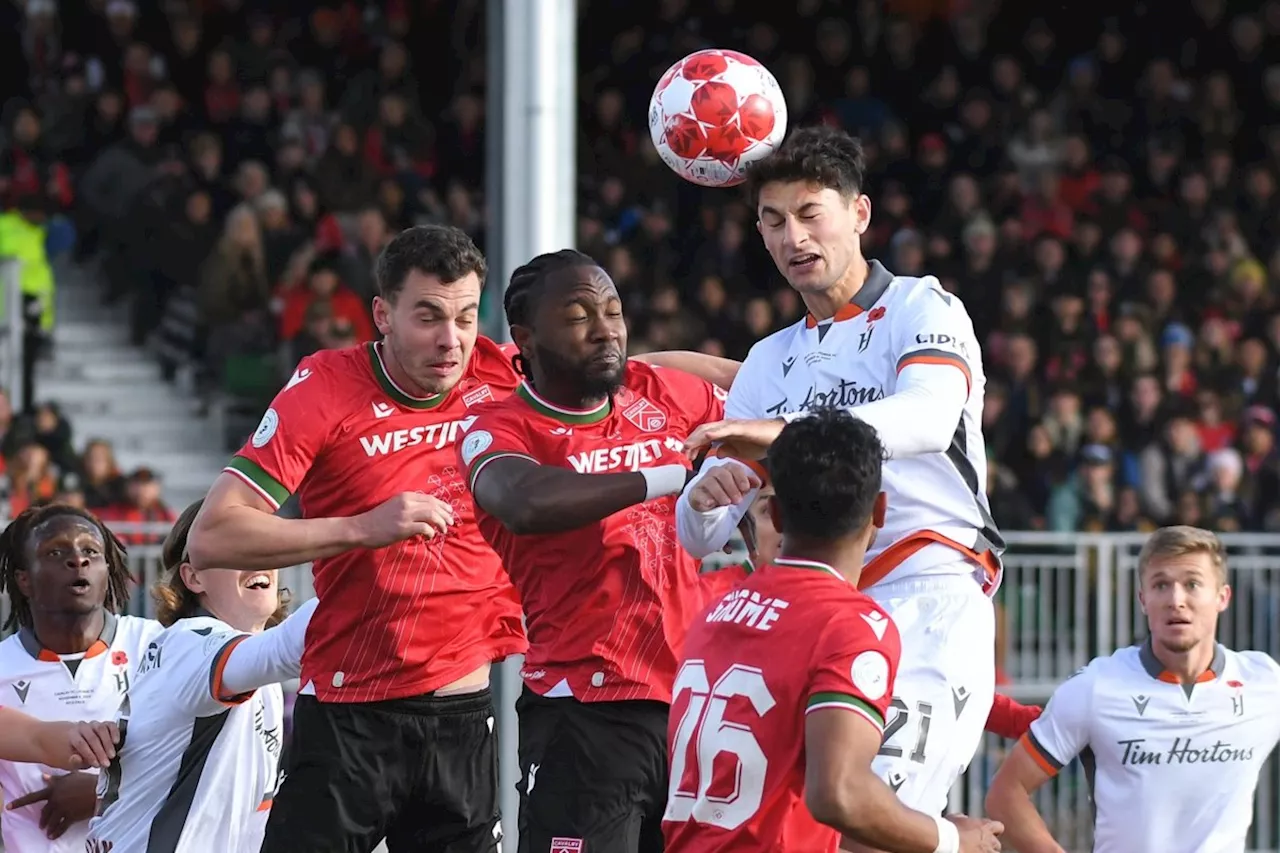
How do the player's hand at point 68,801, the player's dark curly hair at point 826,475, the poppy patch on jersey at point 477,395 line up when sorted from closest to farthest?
the player's dark curly hair at point 826,475, the poppy patch on jersey at point 477,395, the player's hand at point 68,801

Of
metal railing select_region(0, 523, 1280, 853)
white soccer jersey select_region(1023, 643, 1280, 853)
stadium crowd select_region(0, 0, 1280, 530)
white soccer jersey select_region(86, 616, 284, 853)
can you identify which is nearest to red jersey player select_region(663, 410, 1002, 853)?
white soccer jersey select_region(86, 616, 284, 853)

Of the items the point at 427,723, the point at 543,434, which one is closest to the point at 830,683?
the point at 543,434

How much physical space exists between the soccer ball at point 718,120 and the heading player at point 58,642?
2450mm

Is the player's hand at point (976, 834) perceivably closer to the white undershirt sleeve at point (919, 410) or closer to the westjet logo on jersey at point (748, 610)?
the westjet logo on jersey at point (748, 610)

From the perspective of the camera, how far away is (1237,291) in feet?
57.5

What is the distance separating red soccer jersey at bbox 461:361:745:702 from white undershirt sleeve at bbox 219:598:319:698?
2.43ft

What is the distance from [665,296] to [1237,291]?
16.7 ft

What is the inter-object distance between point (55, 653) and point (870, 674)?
3919mm

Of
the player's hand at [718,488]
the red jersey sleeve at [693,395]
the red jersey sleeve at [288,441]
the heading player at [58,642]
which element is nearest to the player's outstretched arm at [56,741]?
the heading player at [58,642]

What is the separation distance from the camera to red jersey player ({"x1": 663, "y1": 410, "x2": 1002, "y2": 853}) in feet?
14.2

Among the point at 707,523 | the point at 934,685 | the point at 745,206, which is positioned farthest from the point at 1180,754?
the point at 745,206

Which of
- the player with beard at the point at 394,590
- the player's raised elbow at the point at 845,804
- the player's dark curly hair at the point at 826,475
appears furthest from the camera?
the player with beard at the point at 394,590

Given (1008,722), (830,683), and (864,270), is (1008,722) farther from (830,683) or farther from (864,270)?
(830,683)

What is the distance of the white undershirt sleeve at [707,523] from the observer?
559 cm
